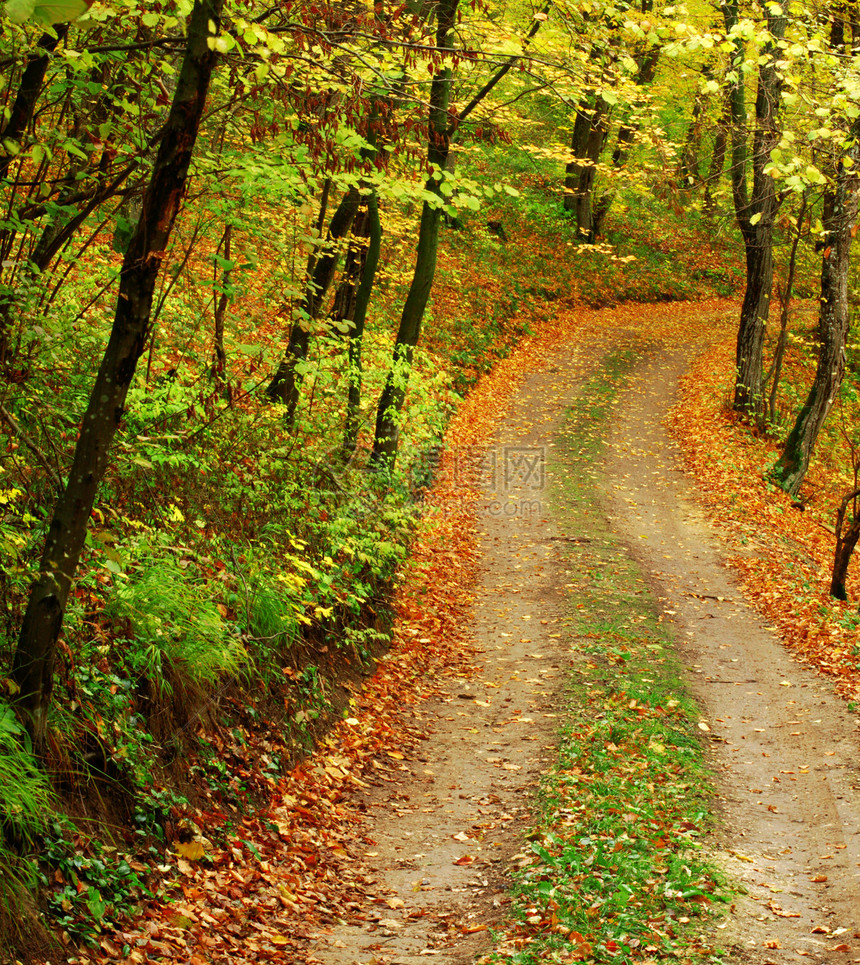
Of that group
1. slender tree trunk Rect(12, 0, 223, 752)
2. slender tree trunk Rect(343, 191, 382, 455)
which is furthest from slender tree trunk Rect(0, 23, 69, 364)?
slender tree trunk Rect(343, 191, 382, 455)

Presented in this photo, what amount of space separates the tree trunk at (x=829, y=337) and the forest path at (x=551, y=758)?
286cm

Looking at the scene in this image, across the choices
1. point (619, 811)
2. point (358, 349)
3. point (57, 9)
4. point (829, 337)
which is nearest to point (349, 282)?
point (358, 349)

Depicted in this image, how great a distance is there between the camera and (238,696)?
6.00 metres

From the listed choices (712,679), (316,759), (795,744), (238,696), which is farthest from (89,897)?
(712,679)

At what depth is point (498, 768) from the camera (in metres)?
7.19

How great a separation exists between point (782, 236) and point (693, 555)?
21.1 metres

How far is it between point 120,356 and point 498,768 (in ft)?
16.7

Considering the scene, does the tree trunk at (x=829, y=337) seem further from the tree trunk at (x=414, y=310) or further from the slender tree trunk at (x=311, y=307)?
the slender tree trunk at (x=311, y=307)

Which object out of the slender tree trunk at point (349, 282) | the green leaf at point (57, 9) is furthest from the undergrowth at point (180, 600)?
the slender tree trunk at point (349, 282)

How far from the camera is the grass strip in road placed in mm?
4629

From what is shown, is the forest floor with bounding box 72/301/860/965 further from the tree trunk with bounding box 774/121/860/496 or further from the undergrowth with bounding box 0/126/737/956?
the tree trunk with bounding box 774/121/860/496

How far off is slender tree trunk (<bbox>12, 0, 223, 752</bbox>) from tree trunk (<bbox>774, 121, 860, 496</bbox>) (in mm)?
12311

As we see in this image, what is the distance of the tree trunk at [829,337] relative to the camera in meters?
13.5

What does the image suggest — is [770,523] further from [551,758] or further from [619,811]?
[619,811]
